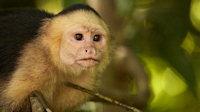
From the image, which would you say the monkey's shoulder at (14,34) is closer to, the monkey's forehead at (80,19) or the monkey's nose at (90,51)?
the monkey's forehead at (80,19)

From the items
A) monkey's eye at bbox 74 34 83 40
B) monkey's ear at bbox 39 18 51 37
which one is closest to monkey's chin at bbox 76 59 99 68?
monkey's eye at bbox 74 34 83 40

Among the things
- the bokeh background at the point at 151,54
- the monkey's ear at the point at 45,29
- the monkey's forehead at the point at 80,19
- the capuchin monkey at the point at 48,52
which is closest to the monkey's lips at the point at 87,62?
the capuchin monkey at the point at 48,52

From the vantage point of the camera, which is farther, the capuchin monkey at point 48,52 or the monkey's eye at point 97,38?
the monkey's eye at point 97,38

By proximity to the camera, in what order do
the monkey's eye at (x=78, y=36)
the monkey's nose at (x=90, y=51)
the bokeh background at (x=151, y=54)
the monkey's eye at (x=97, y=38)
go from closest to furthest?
1. the monkey's nose at (x=90, y=51)
2. the monkey's eye at (x=78, y=36)
3. the monkey's eye at (x=97, y=38)
4. the bokeh background at (x=151, y=54)

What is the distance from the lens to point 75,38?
7.42 feet

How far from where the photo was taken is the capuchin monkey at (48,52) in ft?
7.14

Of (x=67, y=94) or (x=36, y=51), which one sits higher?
(x=36, y=51)

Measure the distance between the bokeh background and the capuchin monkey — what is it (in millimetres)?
758

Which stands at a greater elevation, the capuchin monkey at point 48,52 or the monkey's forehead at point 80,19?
the monkey's forehead at point 80,19

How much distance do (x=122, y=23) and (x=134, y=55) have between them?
48cm

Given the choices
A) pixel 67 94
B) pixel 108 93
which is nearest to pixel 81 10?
pixel 67 94

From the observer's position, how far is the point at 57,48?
2336mm

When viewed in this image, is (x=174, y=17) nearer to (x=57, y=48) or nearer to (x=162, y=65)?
(x=162, y=65)

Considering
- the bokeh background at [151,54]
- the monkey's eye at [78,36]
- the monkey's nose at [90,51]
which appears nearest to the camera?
the monkey's nose at [90,51]
